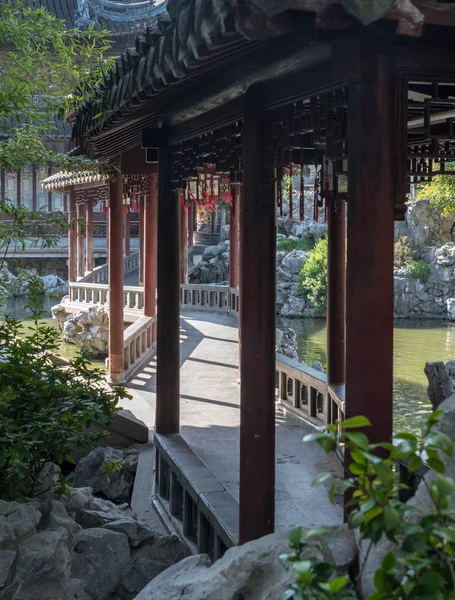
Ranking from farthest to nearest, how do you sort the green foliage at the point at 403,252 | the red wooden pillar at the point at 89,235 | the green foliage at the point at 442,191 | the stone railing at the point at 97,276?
the green foliage at the point at 403,252 → the red wooden pillar at the point at 89,235 → the stone railing at the point at 97,276 → the green foliage at the point at 442,191

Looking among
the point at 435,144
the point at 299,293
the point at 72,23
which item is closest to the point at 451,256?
the point at 299,293

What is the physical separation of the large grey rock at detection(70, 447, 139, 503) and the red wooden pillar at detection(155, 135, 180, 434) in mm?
520

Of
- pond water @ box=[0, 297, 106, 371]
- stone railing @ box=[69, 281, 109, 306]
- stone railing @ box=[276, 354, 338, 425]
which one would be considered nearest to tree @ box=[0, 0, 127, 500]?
pond water @ box=[0, 297, 106, 371]

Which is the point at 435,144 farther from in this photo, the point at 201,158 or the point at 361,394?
the point at 201,158

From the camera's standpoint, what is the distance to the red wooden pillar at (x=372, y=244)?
2855 mm

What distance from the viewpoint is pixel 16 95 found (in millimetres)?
4266

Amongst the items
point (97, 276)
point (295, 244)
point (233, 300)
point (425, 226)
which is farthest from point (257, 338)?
point (295, 244)

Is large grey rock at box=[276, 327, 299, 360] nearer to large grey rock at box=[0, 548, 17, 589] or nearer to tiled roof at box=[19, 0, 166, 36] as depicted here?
large grey rock at box=[0, 548, 17, 589]

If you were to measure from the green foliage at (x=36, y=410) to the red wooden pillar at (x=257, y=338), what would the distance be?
2.33ft

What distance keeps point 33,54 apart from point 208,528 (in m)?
2.83

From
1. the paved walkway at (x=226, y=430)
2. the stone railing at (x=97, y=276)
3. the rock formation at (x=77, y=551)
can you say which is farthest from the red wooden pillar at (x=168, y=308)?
the stone railing at (x=97, y=276)

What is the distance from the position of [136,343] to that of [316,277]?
1379 cm

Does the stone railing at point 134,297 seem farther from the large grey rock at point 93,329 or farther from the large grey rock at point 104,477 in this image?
the large grey rock at point 104,477

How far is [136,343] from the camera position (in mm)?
11875
